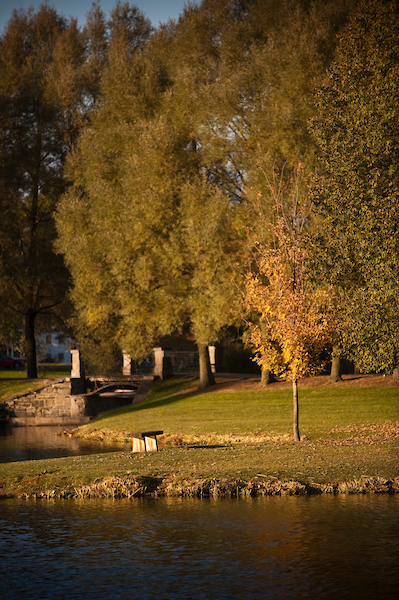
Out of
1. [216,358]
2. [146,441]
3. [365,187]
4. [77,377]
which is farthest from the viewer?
[216,358]

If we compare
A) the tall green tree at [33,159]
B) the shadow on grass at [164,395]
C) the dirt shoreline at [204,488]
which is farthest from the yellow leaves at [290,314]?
the tall green tree at [33,159]

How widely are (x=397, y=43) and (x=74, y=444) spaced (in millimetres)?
17936

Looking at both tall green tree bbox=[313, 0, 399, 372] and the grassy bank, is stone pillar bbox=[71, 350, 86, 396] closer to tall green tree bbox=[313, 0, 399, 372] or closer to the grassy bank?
the grassy bank

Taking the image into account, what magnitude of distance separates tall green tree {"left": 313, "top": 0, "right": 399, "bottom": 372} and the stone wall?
67.3 feet

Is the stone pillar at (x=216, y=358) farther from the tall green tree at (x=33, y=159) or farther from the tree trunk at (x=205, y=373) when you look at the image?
the tall green tree at (x=33, y=159)

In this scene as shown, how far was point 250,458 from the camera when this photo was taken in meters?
17.5

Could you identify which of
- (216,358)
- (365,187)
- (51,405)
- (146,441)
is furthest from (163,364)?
(365,187)

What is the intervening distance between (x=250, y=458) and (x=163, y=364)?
2377cm

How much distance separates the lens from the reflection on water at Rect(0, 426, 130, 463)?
24.8 meters

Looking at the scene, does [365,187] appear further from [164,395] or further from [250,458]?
[164,395]

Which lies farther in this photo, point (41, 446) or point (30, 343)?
point (30, 343)

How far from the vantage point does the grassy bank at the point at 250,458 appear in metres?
14.9

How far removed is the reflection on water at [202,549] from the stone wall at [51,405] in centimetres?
2467

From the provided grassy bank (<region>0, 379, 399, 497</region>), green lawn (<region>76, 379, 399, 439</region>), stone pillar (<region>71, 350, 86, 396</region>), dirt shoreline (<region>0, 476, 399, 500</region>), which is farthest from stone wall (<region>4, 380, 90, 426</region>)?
dirt shoreline (<region>0, 476, 399, 500</region>)
